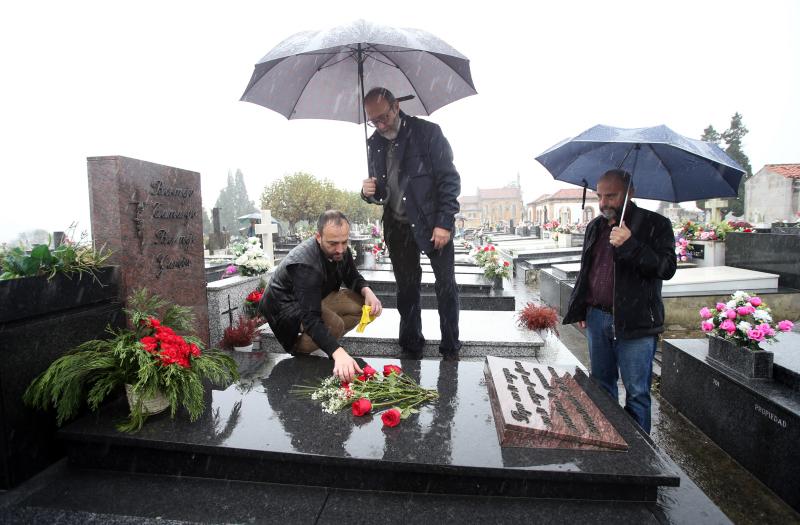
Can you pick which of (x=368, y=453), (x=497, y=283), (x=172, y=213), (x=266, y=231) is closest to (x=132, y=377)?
(x=368, y=453)

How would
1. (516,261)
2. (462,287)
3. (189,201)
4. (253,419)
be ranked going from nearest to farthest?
(253,419)
(189,201)
(462,287)
(516,261)

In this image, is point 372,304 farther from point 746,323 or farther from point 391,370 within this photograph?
point 746,323

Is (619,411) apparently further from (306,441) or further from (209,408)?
(209,408)

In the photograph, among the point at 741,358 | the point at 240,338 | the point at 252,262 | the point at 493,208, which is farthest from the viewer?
the point at 493,208

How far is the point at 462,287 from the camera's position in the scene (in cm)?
736

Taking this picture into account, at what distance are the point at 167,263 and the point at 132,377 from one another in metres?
1.43

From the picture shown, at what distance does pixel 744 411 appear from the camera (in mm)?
3193

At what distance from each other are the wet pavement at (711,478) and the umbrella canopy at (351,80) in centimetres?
303

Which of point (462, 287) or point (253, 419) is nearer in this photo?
point (253, 419)

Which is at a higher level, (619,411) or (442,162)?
(442,162)

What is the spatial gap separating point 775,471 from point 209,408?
3.34 metres

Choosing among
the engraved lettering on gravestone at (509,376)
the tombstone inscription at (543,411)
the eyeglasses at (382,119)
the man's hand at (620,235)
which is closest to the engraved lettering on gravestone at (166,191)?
the eyeglasses at (382,119)

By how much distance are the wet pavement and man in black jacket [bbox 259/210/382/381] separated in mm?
2113

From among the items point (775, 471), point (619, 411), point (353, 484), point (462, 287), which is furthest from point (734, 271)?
point (353, 484)
